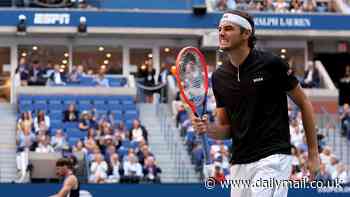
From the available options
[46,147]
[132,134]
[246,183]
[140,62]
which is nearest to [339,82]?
[140,62]

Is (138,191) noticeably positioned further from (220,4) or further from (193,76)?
(220,4)

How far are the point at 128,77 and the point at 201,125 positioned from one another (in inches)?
893

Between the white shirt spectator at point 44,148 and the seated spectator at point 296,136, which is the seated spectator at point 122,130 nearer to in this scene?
the white shirt spectator at point 44,148

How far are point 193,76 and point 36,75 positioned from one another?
20.6 meters

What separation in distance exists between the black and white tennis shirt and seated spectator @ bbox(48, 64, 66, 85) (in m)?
21.1

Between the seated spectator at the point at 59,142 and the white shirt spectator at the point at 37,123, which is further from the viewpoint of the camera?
the white shirt spectator at the point at 37,123

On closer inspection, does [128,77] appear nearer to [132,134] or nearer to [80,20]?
[80,20]

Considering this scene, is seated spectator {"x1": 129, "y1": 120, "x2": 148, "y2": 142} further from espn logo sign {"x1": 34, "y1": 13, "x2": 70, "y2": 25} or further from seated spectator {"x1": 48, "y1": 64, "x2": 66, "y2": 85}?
espn logo sign {"x1": 34, "y1": 13, "x2": 70, "y2": 25}

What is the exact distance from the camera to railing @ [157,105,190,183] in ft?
76.0

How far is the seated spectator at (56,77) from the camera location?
27.8 m

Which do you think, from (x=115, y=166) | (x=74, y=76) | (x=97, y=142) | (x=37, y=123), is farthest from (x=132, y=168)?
(x=74, y=76)

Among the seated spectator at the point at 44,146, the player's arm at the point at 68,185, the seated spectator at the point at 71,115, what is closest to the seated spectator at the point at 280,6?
the seated spectator at the point at 71,115

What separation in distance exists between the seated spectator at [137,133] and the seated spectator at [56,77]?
409cm

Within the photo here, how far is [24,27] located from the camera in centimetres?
2961
